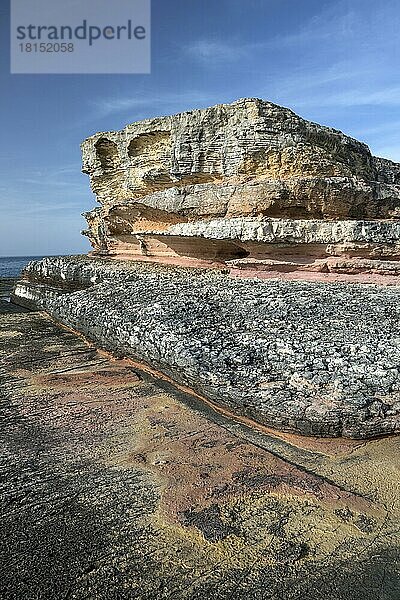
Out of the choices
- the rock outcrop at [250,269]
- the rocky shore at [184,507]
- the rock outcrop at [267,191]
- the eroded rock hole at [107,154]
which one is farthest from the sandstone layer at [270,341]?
Answer: the eroded rock hole at [107,154]

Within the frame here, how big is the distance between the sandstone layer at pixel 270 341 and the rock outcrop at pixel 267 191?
0.95 metres

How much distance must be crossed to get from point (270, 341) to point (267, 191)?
452 centimetres

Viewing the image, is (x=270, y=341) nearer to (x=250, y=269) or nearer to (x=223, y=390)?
(x=223, y=390)

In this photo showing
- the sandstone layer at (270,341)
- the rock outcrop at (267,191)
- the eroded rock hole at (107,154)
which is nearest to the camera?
the sandstone layer at (270,341)

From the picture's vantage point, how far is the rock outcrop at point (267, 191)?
8539mm

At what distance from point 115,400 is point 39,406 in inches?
34.0

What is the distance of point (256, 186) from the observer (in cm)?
912

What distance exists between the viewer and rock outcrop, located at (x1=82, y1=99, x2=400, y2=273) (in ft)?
28.0

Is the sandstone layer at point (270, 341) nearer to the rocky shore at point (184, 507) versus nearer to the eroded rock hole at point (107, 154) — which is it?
the rocky shore at point (184, 507)

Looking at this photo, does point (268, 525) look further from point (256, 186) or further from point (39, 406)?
point (256, 186)

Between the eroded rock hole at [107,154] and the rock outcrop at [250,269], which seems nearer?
the rock outcrop at [250,269]

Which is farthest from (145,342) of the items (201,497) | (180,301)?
(201,497)

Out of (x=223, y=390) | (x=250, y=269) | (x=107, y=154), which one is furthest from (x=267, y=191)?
(x=107, y=154)

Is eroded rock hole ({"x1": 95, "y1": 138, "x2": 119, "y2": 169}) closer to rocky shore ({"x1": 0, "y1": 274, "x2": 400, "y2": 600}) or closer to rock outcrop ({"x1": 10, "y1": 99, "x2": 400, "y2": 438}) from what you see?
rock outcrop ({"x1": 10, "y1": 99, "x2": 400, "y2": 438})
